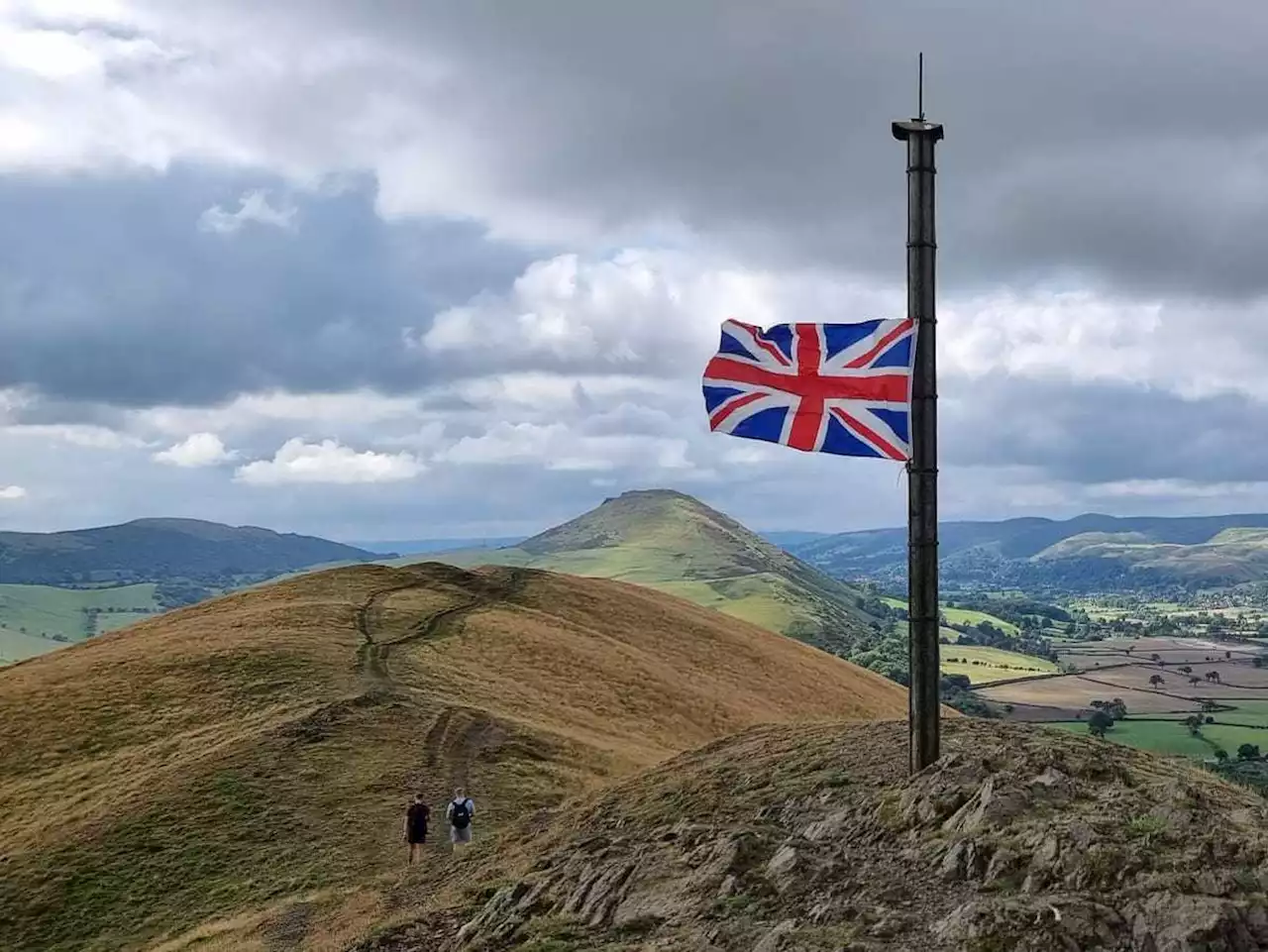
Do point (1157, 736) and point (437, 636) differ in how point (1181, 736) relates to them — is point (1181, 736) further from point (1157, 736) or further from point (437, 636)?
point (437, 636)

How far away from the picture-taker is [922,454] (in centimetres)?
1845

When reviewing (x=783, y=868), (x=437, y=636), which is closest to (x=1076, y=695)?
(x=437, y=636)

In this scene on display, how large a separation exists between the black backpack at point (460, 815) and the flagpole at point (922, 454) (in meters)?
14.1

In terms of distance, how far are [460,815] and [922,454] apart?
17.0 metres

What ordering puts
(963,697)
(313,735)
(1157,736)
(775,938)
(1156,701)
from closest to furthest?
(775,938), (313,735), (1157,736), (1156,701), (963,697)

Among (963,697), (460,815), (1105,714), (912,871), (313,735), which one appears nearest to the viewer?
(912,871)

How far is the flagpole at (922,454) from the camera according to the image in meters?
18.4

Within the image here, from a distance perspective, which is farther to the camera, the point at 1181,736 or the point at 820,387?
the point at 1181,736

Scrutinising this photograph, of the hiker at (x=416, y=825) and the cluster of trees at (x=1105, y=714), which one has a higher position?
the hiker at (x=416, y=825)

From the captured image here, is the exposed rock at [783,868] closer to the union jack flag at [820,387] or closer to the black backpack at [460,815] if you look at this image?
the union jack flag at [820,387]

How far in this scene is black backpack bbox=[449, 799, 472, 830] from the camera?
2873cm

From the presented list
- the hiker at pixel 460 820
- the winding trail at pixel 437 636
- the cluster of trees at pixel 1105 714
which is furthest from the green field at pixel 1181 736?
the hiker at pixel 460 820

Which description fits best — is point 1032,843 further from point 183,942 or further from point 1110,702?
Answer: point 1110,702

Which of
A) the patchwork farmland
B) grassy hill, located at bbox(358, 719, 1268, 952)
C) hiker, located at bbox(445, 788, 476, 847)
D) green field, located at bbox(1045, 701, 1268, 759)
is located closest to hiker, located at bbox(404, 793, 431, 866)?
hiker, located at bbox(445, 788, 476, 847)
